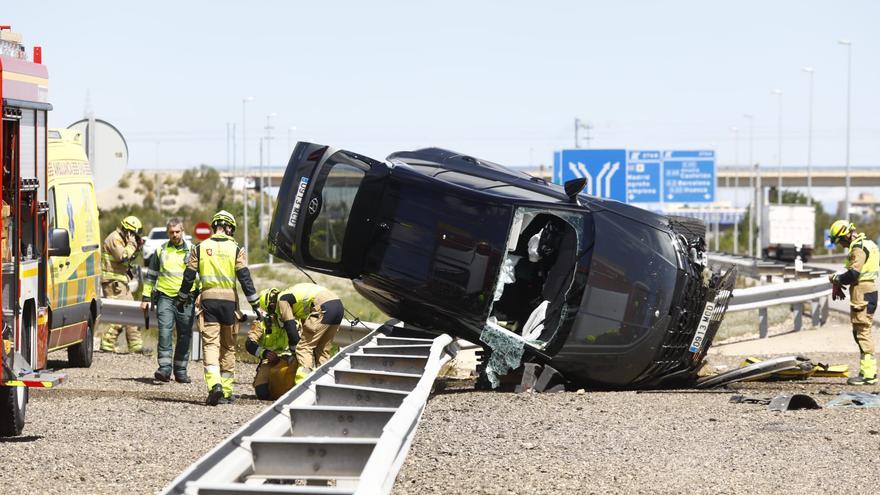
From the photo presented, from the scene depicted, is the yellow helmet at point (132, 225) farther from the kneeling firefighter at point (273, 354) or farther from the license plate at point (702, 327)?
the license plate at point (702, 327)

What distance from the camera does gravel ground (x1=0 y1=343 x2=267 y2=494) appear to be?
819 centimetres

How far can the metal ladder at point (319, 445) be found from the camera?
5176 mm

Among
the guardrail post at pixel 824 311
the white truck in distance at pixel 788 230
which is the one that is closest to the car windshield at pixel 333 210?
the guardrail post at pixel 824 311

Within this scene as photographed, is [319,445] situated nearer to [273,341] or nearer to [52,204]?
[273,341]

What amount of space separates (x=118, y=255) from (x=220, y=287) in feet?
16.3

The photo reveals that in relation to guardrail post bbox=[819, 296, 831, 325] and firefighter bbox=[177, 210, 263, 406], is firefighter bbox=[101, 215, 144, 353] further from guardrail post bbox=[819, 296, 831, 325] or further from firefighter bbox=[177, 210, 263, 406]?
guardrail post bbox=[819, 296, 831, 325]

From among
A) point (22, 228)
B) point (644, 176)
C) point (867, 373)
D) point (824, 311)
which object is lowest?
point (824, 311)

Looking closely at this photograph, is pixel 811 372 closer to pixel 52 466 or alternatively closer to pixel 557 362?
pixel 557 362

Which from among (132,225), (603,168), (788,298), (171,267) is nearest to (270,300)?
(171,267)

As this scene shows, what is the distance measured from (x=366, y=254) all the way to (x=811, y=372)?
16.4 feet

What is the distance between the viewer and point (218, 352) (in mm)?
12672

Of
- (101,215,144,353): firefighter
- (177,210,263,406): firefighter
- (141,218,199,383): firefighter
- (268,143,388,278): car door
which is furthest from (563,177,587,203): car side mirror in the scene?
(101,215,144,353): firefighter

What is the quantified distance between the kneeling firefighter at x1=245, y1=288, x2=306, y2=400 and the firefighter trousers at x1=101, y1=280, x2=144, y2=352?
5.42 m

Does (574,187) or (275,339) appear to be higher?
(574,187)
